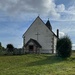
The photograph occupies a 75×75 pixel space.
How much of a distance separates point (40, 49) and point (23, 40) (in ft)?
20.3

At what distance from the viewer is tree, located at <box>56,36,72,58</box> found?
46384 millimetres

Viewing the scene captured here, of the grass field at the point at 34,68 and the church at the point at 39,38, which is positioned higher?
the church at the point at 39,38

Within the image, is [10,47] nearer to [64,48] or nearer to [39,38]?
[39,38]

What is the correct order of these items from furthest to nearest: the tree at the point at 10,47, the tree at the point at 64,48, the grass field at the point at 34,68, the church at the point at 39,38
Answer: the church at the point at 39,38 → the tree at the point at 10,47 → the tree at the point at 64,48 → the grass field at the point at 34,68

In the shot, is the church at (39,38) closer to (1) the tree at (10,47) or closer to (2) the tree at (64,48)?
(1) the tree at (10,47)

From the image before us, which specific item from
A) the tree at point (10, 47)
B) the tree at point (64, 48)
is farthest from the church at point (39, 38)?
the tree at point (64, 48)

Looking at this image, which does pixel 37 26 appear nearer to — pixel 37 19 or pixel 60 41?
pixel 37 19

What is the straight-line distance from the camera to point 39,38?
65.3m

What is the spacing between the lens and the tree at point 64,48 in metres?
46.4

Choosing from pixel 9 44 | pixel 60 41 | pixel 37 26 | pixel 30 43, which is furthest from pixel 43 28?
pixel 60 41

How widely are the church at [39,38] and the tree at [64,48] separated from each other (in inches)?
653

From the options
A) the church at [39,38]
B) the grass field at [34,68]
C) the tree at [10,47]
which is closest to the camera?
the grass field at [34,68]

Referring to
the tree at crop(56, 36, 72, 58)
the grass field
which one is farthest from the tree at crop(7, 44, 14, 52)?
the grass field

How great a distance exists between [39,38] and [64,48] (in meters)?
19.2
